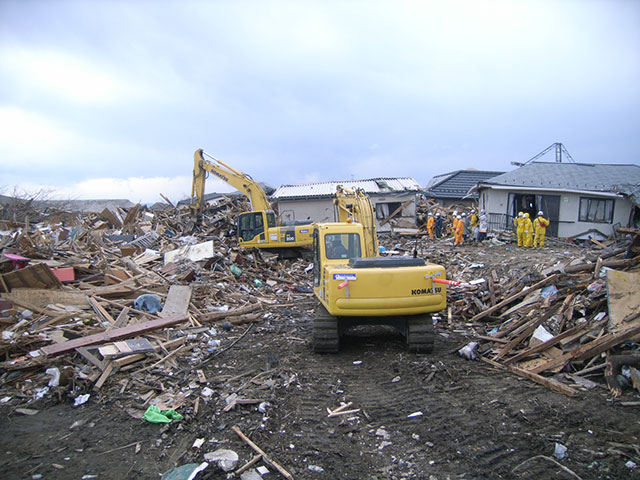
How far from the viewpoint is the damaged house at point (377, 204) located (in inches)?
1033

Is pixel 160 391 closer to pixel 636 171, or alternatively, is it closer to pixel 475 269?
pixel 475 269

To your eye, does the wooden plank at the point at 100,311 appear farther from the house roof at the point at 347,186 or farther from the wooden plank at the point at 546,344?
the house roof at the point at 347,186

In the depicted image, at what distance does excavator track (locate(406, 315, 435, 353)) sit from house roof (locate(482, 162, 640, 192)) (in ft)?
48.6

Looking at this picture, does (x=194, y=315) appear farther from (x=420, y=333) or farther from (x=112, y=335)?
(x=420, y=333)

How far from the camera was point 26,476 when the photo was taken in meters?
4.17

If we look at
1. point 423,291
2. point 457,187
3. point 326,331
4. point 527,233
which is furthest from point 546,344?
point 457,187

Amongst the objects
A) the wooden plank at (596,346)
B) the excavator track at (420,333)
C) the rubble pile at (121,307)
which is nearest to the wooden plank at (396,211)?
the rubble pile at (121,307)

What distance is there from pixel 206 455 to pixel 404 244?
19407 mm

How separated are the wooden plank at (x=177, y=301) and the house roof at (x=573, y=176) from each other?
631 inches

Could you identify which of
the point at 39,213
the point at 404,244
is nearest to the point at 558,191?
the point at 404,244

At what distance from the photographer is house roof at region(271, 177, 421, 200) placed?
86.5 feet

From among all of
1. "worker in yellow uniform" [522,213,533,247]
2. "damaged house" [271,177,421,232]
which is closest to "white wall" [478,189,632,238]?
"worker in yellow uniform" [522,213,533,247]

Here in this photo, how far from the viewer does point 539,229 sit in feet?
53.2

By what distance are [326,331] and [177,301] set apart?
423 cm
